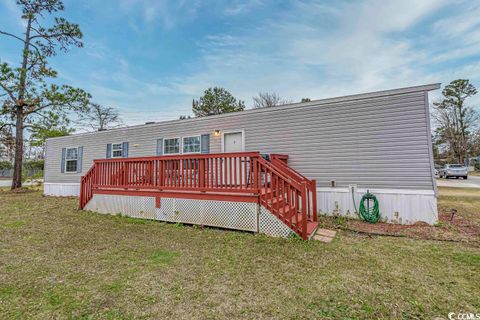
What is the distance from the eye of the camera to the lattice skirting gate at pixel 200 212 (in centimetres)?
447

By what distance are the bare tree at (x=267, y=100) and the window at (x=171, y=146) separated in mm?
18169

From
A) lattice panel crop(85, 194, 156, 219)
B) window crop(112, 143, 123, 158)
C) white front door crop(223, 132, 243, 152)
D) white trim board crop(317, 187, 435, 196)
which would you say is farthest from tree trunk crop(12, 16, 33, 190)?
white trim board crop(317, 187, 435, 196)

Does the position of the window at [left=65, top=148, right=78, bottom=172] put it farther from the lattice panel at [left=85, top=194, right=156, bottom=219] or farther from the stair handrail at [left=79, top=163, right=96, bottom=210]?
the lattice panel at [left=85, top=194, right=156, bottom=219]

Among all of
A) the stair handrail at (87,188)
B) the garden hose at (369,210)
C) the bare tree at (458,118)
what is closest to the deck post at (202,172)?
the stair handrail at (87,188)

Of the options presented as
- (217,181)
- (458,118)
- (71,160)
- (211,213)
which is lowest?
(211,213)

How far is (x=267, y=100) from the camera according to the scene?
25.5 metres

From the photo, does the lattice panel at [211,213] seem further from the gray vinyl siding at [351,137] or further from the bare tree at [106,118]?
the bare tree at [106,118]

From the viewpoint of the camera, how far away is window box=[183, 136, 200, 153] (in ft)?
26.9

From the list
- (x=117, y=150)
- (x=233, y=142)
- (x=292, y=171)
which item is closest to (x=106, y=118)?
(x=117, y=150)

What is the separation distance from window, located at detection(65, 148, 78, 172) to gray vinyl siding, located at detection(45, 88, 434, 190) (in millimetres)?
7279

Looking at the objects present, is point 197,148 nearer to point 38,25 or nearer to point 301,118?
point 301,118

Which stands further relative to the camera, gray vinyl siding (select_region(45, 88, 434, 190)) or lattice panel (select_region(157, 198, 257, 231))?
gray vinyl siding (select_region(45, 88, 434, 190))

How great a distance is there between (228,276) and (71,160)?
458 inches

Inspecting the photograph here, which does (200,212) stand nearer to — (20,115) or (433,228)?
(433,228)
